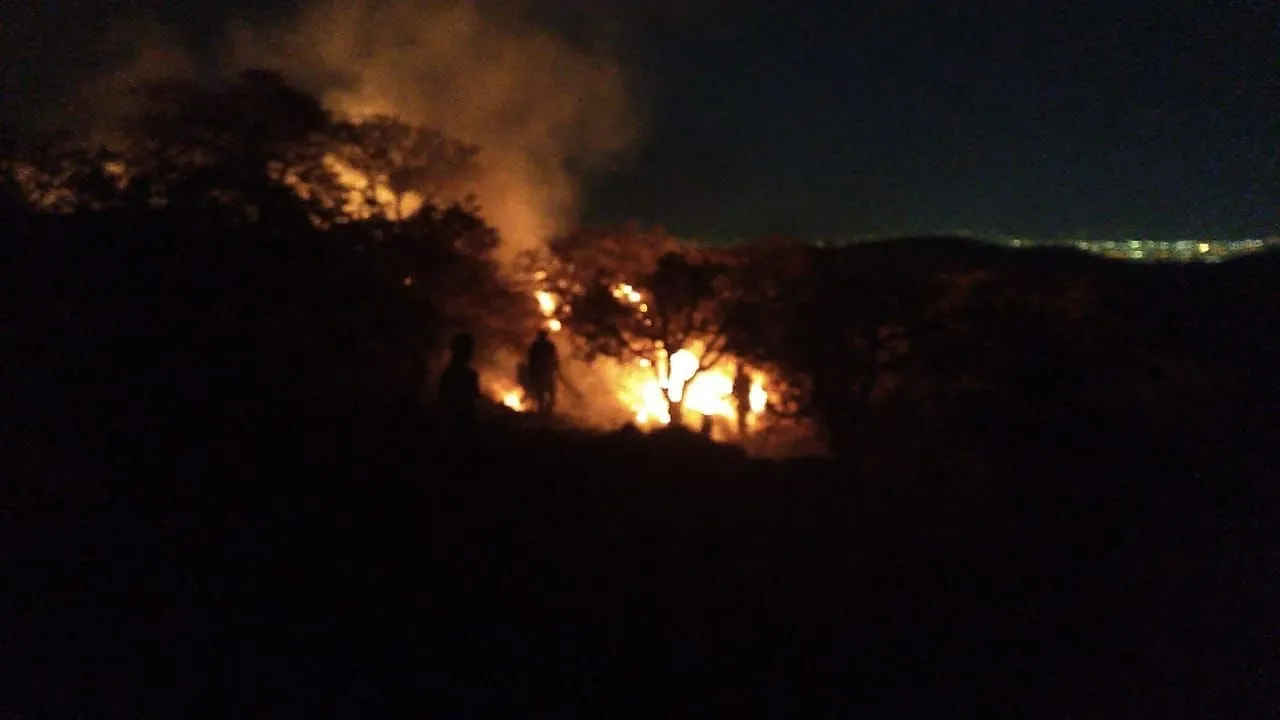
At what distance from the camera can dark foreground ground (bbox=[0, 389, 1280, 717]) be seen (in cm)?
519

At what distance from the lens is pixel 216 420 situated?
8953 mm

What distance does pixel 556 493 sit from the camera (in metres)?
7.98

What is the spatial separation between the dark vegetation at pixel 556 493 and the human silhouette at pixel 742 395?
1126 millimetres

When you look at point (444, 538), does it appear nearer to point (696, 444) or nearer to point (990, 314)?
point (696, 444)

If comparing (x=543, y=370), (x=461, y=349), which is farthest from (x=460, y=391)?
(x=543, y=370)

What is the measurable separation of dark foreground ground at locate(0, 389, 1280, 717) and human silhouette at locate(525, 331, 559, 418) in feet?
12.5

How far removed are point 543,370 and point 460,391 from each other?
484 cm

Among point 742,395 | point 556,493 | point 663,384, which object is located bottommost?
point 556,493

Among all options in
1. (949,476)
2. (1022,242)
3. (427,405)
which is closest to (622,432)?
(427,405)

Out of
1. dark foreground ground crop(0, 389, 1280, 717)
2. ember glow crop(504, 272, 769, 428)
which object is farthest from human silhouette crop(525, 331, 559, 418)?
dark foreground ground crop(0, 389, 1280, 717)

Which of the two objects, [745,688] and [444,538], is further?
[444,538]

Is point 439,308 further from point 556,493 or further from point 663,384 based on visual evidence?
point 556,493

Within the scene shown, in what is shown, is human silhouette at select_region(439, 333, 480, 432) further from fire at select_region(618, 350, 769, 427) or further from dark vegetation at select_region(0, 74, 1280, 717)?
fire at select_region(618, 350, 769, 427)

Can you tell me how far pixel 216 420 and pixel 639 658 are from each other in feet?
17.4
